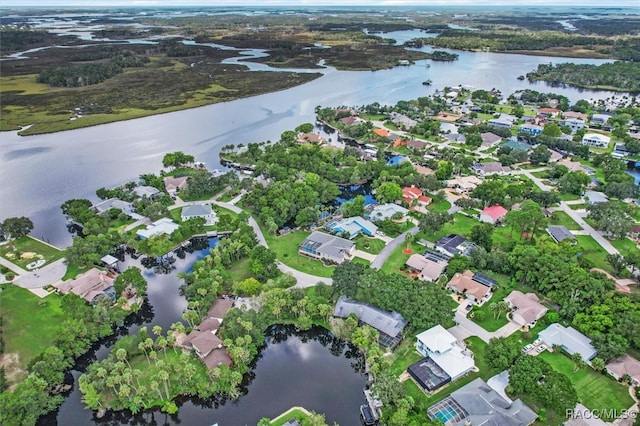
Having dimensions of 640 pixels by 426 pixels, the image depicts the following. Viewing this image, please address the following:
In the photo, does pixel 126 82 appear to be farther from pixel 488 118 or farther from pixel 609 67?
pixel 609 67

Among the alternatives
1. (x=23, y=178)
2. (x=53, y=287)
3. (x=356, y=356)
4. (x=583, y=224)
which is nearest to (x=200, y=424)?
(x=356, y=356)

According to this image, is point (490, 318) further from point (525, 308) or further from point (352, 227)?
point (352, 227)

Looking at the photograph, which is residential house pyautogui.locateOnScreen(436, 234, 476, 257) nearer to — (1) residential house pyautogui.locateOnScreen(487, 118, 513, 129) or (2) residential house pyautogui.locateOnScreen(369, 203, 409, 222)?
(2) residential house pyautogui.locateOnScreen(369, 203, 409, 222)

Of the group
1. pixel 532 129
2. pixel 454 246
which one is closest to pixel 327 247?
pixel 454 246

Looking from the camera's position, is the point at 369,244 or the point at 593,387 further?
the point at 369,244

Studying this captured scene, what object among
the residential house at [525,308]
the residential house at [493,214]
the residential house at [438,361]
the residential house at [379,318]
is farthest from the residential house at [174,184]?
the residential house at [525,308]

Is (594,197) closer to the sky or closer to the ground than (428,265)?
closer to the sky
